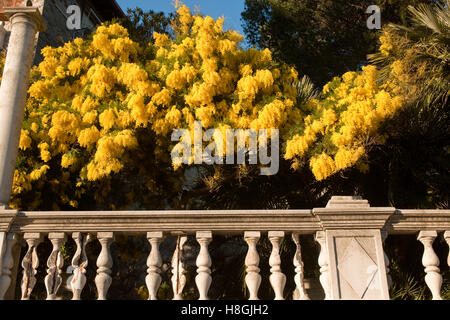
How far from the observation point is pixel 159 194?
1018cm

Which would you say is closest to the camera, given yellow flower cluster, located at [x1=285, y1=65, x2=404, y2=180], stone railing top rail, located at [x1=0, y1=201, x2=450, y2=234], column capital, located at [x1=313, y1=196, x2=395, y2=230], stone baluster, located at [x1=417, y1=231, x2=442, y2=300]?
stone baluster, located at [x1=417, y1=231, x2=442, y2=300]

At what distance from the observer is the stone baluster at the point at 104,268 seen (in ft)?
14.0

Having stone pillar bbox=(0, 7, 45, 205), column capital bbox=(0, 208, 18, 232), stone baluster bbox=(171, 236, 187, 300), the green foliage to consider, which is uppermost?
the green foliage

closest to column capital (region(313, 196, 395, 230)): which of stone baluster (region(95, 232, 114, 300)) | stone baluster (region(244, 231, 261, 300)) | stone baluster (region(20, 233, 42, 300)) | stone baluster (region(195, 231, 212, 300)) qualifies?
stone baluster (region(244, 231, 261, 300))

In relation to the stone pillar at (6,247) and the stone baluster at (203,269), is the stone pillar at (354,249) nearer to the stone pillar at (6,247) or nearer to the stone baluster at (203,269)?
the stone baluster at (203,269)

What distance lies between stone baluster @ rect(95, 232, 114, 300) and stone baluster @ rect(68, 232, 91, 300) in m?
0.15

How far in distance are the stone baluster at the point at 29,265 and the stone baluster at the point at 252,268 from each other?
2044 millimetres

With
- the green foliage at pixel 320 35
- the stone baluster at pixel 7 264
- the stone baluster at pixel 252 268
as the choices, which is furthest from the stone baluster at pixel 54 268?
the green foliage at pixel 320 35

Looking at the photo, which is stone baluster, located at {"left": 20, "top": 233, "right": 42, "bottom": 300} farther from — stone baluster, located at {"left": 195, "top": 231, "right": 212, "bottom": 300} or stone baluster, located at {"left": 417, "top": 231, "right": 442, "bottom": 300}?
stone baluster, located at {"left": 417, "top": 231, "right": 442, "bottom": 300}

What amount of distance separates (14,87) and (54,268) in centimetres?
268

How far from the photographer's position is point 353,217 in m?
4.35

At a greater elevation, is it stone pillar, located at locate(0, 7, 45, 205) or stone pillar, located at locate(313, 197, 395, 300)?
stone pillar, located at locate(0, 7, 45, 205)

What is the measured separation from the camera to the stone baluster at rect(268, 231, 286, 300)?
13.9 feet

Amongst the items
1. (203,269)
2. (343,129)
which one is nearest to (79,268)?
(203,269)
